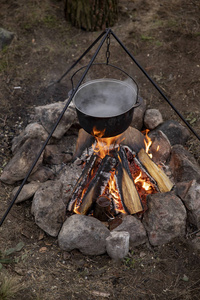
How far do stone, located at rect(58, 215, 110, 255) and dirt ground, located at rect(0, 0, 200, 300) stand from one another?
0.10 m

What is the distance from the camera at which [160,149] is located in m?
3.78

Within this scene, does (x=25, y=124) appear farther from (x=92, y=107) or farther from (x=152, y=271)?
(x=152, y=271)

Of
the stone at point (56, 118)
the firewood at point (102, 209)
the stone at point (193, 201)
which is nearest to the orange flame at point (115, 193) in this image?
the firewood at point (102, 209)

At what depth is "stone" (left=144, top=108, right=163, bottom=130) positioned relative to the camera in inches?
163

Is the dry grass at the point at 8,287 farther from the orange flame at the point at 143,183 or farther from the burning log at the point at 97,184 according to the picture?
the orange flame at the point at 143,183

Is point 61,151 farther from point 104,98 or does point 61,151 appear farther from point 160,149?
point 160,149

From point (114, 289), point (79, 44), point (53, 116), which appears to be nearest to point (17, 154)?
point (53, 116)

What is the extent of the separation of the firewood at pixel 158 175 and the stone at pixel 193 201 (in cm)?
21

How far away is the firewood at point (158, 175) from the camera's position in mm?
3412

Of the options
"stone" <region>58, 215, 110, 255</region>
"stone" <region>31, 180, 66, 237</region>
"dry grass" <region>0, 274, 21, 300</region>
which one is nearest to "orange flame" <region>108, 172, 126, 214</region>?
"stone" <region>58, 215, 110, 255</region>

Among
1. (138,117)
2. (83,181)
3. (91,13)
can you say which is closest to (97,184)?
(83,181)

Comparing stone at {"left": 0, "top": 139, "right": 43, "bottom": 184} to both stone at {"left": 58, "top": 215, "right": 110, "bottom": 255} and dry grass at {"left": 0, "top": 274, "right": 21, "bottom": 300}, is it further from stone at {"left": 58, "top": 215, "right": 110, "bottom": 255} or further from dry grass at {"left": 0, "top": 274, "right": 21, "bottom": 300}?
dry grass at {"left": 0, "top": 274, "right": 21, "bottom": 300}

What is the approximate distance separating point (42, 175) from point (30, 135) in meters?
0.57

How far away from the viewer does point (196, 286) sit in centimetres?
271
